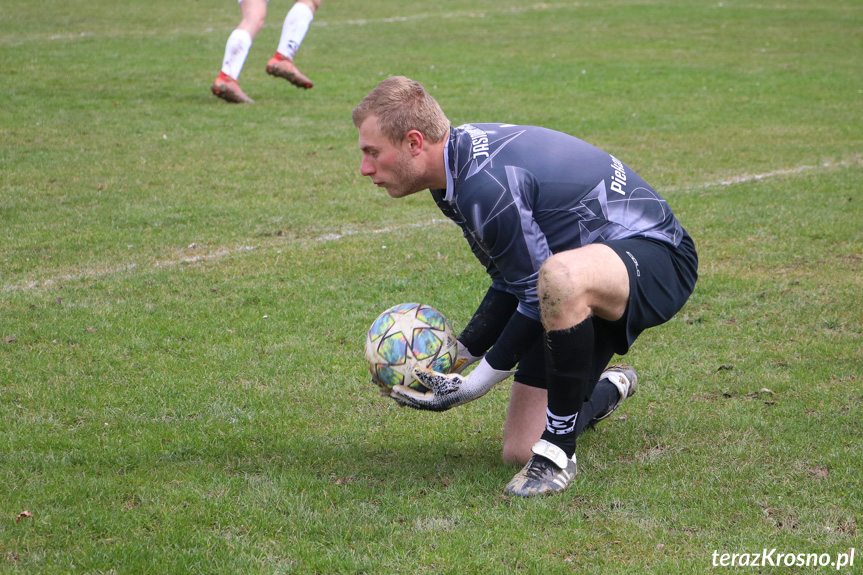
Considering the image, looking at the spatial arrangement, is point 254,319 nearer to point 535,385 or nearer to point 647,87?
point 535,385

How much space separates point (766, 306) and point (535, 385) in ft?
9.38

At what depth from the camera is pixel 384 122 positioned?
3.83 meters

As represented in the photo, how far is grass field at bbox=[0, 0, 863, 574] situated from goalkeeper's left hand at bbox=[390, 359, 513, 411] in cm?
33

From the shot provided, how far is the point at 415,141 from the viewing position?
3832 millimetres

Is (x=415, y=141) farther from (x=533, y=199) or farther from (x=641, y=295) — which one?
(x=641, y=295)

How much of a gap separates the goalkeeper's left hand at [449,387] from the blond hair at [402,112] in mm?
1064

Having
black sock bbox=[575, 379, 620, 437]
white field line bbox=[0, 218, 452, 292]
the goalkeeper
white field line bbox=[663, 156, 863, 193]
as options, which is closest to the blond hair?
the goalkeeper

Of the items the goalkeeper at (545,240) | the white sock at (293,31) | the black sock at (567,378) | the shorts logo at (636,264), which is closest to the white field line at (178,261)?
the goalkeeper at (545,240)

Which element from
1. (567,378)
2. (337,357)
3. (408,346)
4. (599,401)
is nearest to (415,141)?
(408,346)

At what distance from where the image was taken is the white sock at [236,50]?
524 inches

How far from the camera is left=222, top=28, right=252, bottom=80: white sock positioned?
43.7ft

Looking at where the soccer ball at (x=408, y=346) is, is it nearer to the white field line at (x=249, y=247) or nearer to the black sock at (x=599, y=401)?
the black sock at (x=599, y=401)

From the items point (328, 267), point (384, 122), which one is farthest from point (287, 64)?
point (384, 122)

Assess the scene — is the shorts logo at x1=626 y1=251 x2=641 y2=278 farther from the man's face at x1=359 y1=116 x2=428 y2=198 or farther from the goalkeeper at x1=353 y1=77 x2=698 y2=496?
the man's face at x1=359 y1=116 x2=428 y2=198
